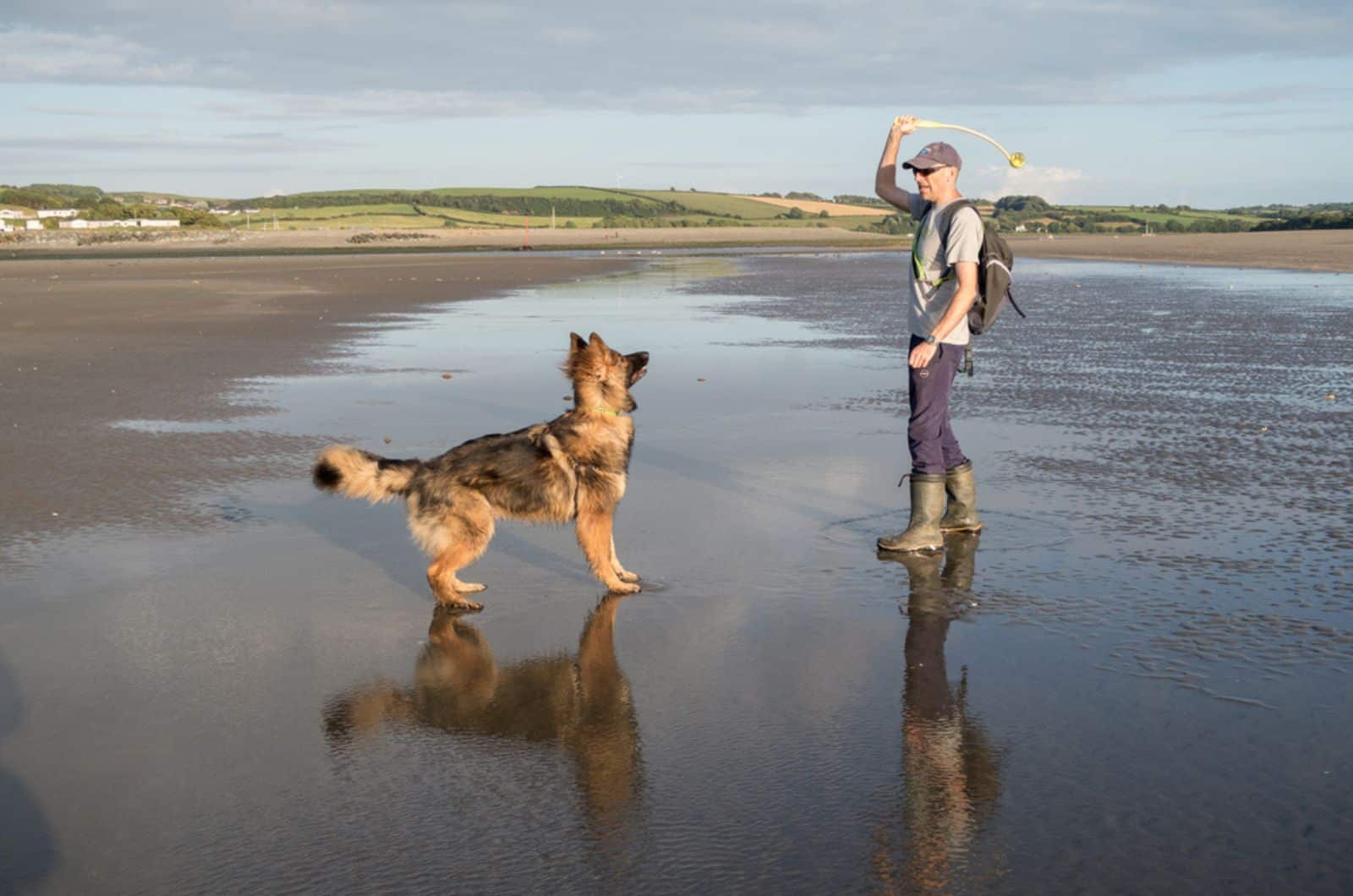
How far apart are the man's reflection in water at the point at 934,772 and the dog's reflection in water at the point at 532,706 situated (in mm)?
867

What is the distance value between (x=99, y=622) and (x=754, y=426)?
611cm

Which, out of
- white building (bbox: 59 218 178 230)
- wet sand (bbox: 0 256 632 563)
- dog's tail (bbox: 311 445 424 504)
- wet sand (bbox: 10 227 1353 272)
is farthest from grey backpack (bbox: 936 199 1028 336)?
white building (bbox: 59 218 178 230)

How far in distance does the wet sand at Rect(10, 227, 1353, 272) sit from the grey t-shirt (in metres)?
31.4

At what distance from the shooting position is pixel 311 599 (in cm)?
589

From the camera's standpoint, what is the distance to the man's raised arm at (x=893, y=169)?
7.49 metres

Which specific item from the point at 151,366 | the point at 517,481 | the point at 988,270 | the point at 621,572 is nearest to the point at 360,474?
the point at 517,481

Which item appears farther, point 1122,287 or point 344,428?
point 1122,287

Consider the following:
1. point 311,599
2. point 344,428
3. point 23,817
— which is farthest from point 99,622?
point 344,428

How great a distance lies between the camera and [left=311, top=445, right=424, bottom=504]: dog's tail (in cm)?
598

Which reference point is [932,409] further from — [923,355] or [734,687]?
[734,687]

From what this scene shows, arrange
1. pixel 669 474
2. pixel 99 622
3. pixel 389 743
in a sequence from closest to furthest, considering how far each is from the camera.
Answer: pixel 389 743 → pixel 99 622 → pixel 669 474

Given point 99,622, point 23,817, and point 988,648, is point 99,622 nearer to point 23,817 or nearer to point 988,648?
point 23,817

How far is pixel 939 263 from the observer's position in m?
6.84

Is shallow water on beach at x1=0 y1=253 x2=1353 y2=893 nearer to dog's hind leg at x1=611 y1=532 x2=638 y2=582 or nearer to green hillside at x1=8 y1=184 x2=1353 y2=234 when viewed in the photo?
dog's hind leg at x1=611 y1=532 x2=638 y2=582
